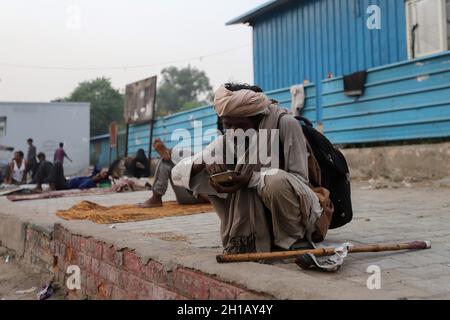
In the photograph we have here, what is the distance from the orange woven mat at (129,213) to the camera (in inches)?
195

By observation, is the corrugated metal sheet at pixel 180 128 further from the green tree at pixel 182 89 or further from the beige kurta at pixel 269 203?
the green tree at pixel 182 89

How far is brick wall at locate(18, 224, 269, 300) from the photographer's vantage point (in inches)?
89.0

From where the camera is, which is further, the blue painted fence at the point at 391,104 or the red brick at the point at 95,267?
the blue painted fence at the point at 391,104

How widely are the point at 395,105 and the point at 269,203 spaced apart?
6338 mm

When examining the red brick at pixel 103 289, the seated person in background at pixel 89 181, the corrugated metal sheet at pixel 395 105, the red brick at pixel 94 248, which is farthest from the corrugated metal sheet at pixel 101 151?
the red brick at pixel 103 289

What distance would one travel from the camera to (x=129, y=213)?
536cm

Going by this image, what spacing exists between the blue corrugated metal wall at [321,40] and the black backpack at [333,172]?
6.42 metres

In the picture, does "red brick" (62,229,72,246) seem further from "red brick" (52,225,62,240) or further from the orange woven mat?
the orange woven mat

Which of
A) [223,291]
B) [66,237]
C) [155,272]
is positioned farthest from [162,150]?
[223,291]

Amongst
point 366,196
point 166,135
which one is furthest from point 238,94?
point 166,135

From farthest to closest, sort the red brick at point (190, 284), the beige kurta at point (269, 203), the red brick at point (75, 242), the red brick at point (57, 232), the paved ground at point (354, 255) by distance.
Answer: the red brick at point (57, 232) → the red brick at point (75, 242) → the beige kurta at point (269, 203) → the red brick at point (190, 284) → the paved ground at point (354, 255)

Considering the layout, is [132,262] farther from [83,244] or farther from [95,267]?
[83,244]
